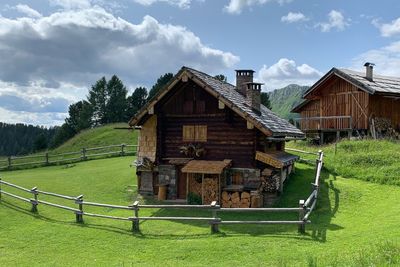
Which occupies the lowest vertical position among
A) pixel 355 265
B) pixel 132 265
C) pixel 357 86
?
pixel 132 265

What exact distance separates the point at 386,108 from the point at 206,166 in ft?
65.3

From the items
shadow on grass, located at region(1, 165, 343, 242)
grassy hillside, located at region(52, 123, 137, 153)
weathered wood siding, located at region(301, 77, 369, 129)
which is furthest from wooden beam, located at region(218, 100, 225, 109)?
grassy hillside, located at region(52, 123, 137, 153)

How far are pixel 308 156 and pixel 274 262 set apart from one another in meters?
18.0

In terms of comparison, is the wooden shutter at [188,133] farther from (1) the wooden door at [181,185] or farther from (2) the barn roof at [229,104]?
(2) the barn roof at [229,104]

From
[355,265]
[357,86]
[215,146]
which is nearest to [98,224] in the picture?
[215,146]

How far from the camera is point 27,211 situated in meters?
17.8

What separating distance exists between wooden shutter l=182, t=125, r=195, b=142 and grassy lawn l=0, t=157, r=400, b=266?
13.2ft

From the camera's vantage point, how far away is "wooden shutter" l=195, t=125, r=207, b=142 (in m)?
20.0

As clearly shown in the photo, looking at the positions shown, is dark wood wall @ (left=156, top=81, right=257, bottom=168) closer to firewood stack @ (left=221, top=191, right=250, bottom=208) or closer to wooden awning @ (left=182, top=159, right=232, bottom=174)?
wooden awning @ (left=182, top=159, right=232, bottom=174)

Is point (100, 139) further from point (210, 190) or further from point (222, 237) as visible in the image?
point (222, 237)

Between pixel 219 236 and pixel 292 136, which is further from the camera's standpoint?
pixel 292 136

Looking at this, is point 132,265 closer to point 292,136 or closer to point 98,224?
point 98,224

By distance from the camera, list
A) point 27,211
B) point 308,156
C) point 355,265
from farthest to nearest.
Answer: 1. point 308,156
2. point 27,211
3. point 355,265

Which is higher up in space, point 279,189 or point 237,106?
point 237,106
